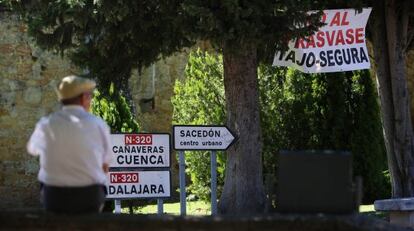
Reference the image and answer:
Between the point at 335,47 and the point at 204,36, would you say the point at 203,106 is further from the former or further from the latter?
the point at 204,36

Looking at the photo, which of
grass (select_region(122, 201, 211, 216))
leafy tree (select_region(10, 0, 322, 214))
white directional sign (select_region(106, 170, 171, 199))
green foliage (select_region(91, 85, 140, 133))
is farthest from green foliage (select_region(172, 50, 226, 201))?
white directional sign (select_region(106, 170, 171, 199))

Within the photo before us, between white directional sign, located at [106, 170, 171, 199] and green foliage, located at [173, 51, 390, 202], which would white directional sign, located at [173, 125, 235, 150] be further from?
green foliage, located at [173, 51, 390, 202]

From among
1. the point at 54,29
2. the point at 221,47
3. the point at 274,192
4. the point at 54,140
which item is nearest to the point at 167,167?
the point at 221,47

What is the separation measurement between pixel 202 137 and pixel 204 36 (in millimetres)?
1548

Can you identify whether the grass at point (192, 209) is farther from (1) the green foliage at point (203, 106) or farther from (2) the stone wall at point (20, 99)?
(2) the stone wall at point (20, 99)

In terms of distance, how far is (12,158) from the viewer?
16.8 meters

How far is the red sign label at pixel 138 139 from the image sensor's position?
9.66m

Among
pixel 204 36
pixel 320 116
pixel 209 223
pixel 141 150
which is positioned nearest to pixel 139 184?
pixel 141 150

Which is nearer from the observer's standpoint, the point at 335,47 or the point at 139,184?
the point at 139,184

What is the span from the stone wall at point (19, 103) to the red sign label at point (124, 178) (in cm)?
745

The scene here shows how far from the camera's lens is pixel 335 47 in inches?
429

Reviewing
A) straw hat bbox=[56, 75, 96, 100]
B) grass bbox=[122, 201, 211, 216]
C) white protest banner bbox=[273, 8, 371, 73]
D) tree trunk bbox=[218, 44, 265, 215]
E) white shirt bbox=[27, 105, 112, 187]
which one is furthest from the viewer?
grass bbox=[122, 201, 211, 216]

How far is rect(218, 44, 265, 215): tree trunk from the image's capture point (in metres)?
10.0

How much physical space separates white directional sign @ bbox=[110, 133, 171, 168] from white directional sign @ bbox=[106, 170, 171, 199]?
0.12 meters
